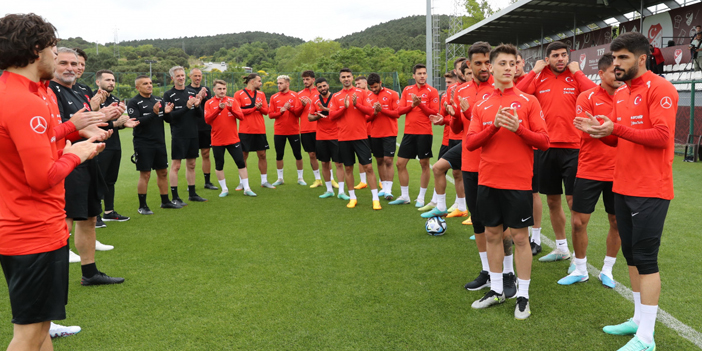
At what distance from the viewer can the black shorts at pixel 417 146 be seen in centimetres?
828

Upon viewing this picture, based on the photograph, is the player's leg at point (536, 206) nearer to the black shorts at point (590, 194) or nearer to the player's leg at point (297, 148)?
the black shorts at point (590, 194)

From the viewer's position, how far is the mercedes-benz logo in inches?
89.1

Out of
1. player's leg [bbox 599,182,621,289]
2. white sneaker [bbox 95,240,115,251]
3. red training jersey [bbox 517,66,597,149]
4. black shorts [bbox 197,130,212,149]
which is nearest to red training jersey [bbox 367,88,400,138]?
black shorts [bbox 197,130,212,149]

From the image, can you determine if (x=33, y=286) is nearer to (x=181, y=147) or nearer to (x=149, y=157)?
(x=149, y=157)

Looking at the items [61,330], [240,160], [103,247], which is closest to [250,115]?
[240,160]

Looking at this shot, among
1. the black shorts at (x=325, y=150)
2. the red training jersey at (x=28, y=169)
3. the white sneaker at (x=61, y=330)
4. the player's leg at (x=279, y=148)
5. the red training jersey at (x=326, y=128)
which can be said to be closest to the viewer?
the red training jersey at (x=28, y=169)

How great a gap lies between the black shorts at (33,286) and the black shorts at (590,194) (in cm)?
428

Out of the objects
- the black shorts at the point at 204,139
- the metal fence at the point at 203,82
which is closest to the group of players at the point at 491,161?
the black shorts at the point at 204,139

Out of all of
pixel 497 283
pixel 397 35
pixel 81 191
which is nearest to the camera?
pixel 497 283

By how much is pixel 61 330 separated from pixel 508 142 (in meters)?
3.82

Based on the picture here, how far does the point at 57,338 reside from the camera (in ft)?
11.7

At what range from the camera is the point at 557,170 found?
5.06m

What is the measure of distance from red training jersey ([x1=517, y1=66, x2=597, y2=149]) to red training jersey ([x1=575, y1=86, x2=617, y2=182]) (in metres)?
0.47

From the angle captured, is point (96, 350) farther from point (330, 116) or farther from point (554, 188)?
point (330, 116)
